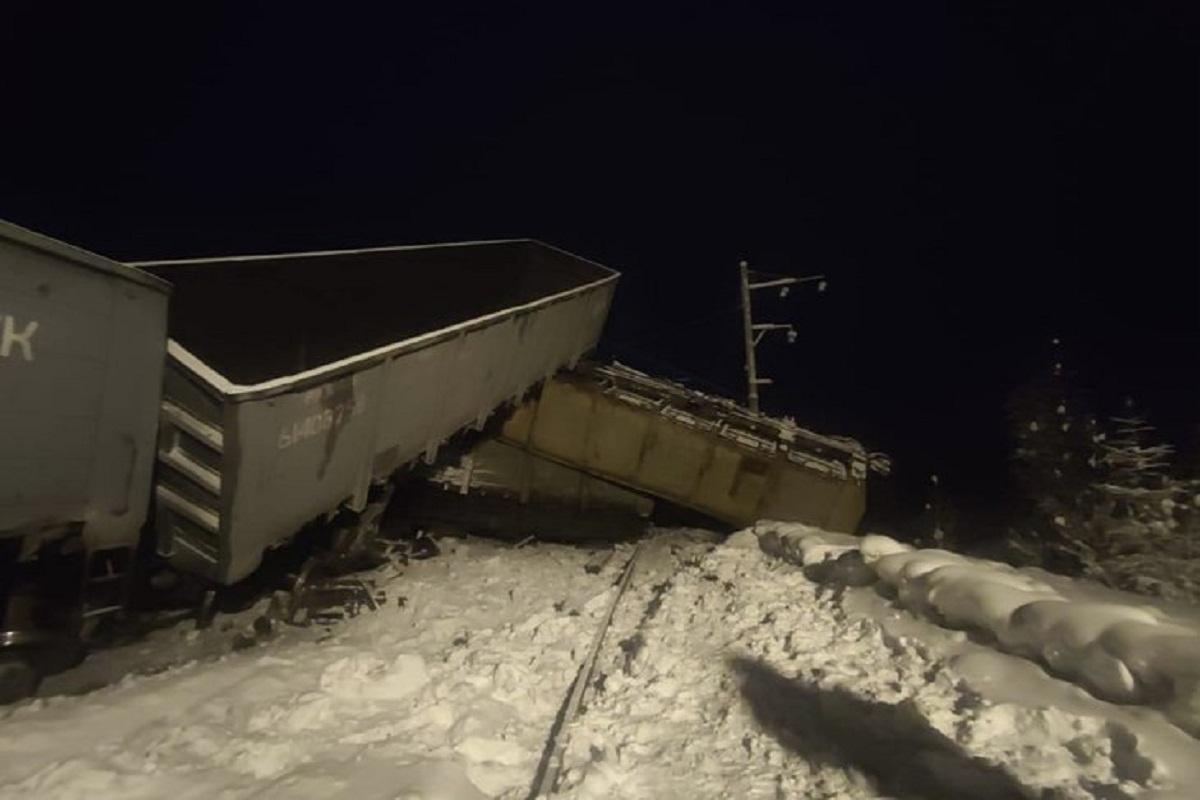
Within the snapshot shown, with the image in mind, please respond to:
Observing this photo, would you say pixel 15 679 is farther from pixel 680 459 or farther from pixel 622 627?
pixel 680 459

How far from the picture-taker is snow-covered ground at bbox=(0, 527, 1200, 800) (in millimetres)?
3984

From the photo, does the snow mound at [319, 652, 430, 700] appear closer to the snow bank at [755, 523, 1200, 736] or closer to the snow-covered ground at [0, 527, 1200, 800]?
the snow-covered ground at [0, 527, 1200, 800]

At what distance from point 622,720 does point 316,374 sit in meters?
3.17

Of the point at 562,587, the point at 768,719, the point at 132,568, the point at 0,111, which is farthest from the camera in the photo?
the point at 0,111

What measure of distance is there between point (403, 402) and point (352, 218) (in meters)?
60.5

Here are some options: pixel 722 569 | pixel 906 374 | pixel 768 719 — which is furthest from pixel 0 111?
pixel 906 374

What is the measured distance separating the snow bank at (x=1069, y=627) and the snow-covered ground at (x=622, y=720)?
0.30ft

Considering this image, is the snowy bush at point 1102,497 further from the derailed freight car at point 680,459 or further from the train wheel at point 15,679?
the train wheel at point 15,679

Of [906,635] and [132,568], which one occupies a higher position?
[906,635]

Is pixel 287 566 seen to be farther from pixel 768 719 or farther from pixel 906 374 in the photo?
pixel 906 374

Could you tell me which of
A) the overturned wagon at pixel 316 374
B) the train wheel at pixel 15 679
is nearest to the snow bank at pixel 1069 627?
the overturned wagon at pixel 316 374

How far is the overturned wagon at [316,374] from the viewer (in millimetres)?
5766

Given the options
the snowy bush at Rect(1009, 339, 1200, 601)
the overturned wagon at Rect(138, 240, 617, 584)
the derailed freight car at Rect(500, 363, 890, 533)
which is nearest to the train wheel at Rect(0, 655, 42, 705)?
the overturned wagon at Rect(138, 240, 617, 584)

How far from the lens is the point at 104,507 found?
560 centimetres
